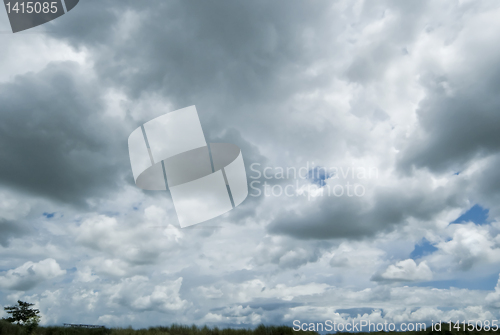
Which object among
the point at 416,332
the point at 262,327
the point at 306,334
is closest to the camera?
the point at 416,332

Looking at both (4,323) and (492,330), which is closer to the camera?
(492,330)

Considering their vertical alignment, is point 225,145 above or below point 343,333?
above

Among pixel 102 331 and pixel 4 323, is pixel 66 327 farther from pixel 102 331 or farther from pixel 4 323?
pixel 4 323

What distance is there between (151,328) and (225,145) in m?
19.8

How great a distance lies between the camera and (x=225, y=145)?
31.0 meters

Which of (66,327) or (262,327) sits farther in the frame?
(66,327)

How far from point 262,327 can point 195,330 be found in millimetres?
6626

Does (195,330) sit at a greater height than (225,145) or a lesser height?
lesser

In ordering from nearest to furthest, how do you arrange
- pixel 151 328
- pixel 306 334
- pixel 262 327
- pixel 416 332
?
pixel 416 332, pixel 306 334, pixel 262 327, pixel 151 328

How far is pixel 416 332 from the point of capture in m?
25.1

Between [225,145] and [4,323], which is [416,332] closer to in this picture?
[225,145]

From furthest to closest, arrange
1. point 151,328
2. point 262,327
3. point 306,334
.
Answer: point 151,328 < point 262,327 < point 306,334

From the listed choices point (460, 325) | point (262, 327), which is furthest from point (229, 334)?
point (460, 325)

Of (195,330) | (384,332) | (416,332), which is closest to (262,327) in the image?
(195,330)
